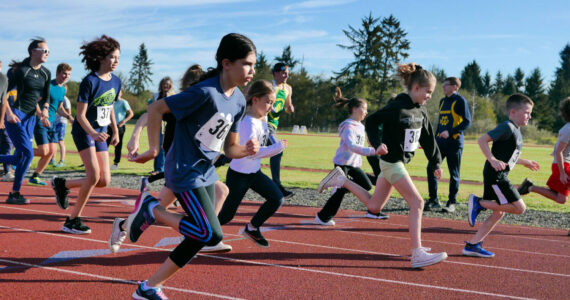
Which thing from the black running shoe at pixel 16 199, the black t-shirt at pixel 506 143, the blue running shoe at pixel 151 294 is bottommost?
the black running shoe at pixel 16 199

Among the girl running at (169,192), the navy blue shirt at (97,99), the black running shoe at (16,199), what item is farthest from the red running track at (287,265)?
the navy blue shirt at (97,99)

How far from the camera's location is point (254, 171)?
564 cm

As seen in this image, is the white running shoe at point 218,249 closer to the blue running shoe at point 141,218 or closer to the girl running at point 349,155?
the blue running shoe at point 141,218

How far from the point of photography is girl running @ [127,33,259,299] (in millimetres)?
3547

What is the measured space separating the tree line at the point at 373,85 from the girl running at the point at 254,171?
45.8 m

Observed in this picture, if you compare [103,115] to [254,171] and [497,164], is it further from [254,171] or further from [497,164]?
[497,164]

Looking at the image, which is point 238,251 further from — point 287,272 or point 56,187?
point 56,187

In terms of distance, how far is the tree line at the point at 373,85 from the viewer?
7031 cm

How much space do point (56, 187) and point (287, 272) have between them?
3386 mm

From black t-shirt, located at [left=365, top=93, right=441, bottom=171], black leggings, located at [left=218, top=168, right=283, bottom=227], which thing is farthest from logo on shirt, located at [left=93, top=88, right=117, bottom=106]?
black t-shirt, located at [left=365, top=93, right=441, bottom=171]

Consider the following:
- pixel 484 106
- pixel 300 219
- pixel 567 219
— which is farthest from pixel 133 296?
pixel 484 106

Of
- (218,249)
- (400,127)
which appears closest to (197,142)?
(218,249)

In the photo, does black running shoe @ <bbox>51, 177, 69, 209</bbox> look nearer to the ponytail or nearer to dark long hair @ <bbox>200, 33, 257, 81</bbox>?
dark long hair @ <bbox>200, 33, 257, 81</bbox>

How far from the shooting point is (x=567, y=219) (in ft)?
29.6
